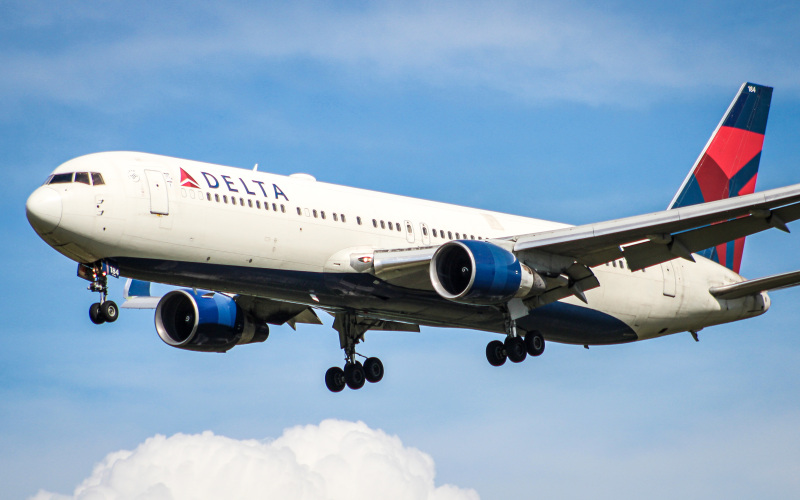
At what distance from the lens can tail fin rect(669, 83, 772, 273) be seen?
141 feet

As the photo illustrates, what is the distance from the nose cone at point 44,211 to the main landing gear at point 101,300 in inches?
73.9

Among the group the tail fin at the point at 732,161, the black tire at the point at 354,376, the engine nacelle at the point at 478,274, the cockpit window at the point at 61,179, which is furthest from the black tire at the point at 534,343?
the cockpit window at the point at 61,179

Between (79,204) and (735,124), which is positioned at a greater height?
(735,124)

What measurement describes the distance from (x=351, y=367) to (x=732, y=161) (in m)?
18.4

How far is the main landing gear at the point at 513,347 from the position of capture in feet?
113

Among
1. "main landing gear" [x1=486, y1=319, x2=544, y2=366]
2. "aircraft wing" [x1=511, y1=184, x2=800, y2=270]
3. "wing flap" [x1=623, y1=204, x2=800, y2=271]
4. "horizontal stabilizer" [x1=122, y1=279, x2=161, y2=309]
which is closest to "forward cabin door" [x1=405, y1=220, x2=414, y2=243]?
"aircraft wing" [x1=511, y1=184, x2=800, y2=270]

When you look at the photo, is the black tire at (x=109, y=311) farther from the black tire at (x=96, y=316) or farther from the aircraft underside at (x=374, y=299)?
the aircraft underside at (x=374, y=299)

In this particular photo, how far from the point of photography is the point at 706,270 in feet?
132

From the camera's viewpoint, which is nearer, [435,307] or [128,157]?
[128,157]

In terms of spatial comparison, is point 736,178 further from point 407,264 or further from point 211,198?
point 211,198

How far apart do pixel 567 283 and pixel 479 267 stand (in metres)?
4.31

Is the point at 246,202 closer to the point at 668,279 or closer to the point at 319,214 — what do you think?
the point at 319,214

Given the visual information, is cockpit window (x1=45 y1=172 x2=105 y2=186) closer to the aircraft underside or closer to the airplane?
the airplane

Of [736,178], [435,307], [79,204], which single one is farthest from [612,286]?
[79,204]
